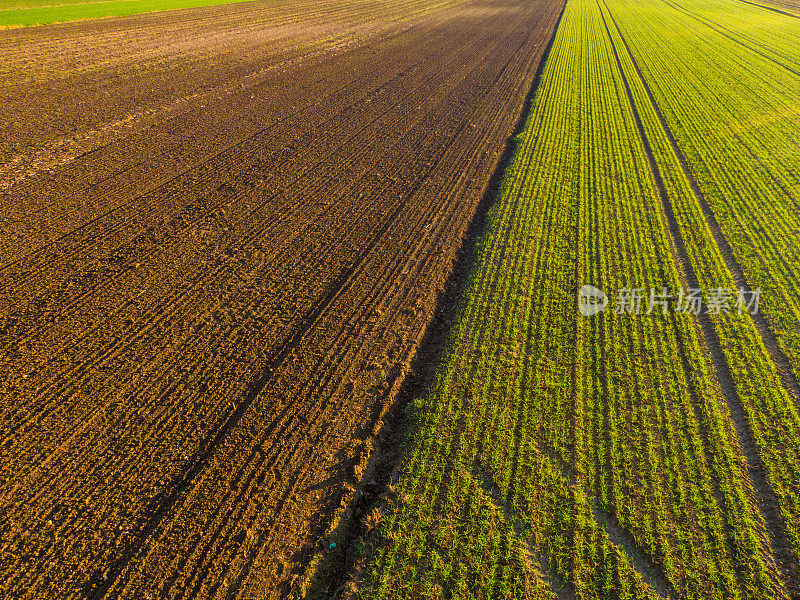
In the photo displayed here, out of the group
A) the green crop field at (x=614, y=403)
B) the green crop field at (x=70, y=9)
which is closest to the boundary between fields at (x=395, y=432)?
the green crop field at (x=614, y=403)

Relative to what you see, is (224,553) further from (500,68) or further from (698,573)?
(500,68)

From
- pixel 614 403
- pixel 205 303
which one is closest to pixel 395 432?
pixel 614 403

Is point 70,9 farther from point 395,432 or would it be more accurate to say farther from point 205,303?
point 395,432

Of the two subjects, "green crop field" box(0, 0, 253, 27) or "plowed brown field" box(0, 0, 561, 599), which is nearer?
"plowed brown field" box(0, 0, 561, 599)

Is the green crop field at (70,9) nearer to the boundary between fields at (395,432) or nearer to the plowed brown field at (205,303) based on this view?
the plowed brown field at (205,303)

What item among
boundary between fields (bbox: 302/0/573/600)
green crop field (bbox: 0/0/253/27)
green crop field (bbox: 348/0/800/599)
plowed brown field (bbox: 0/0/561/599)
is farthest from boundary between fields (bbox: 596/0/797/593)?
green crop field (bbox: 0/0/253/27)

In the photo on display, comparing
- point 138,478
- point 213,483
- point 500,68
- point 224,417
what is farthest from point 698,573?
point 500,68

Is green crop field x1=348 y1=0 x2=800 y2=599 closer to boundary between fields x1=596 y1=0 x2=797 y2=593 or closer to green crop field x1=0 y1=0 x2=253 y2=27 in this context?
boundary between fields x1=596 y1=0 x2=797 y2=593
